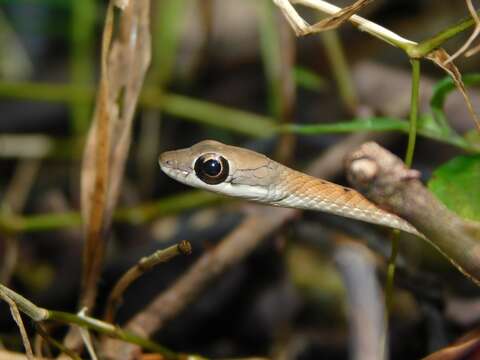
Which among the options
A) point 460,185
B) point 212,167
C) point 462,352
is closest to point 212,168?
point 212,167

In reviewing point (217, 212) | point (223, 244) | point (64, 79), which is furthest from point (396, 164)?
point (64, 79)

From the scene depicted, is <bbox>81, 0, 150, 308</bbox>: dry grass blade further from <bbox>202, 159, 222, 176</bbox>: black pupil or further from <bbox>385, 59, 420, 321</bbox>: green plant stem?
<bbox>385, 59, 420, 321</bbox>: green plant stem

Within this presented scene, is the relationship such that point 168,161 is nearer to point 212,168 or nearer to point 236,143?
point 212,168

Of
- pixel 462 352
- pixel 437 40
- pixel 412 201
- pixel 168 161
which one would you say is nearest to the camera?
pixel 412 201

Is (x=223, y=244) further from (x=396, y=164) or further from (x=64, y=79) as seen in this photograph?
(x=64, y=79)

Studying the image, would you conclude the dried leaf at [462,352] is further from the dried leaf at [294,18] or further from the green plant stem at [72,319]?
the dried leaf at [294,18]

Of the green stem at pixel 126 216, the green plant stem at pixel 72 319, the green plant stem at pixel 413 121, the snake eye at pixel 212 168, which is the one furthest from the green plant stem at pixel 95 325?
the green stem at pixel 126 216

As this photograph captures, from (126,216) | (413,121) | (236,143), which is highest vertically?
(413,121)
